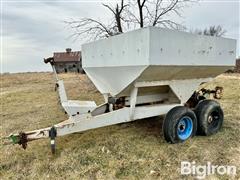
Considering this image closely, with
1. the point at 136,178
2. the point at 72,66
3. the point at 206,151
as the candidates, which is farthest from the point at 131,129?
the point at 72,66

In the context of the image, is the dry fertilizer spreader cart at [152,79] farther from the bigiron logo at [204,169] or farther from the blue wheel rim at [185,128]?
the bigiron logo at [204,169]

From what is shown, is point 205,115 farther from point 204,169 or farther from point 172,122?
point 204,169

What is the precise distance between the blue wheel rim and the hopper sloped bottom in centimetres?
120

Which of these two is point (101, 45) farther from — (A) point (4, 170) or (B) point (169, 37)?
(A) point (4, 170)

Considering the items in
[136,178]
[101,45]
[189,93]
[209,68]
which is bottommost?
[136,178]

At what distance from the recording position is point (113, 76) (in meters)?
4.13

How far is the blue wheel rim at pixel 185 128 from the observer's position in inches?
164

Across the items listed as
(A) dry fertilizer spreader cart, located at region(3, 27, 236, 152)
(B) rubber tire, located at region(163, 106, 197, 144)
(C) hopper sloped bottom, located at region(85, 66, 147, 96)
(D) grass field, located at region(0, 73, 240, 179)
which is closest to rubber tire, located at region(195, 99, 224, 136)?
(A) dry fertilizer spreader cart, located at region(3, 27, 236, 152)

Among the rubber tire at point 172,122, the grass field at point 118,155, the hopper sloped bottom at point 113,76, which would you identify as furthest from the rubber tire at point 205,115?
the hopper sloped bottom at point 113,76

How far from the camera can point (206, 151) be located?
150 inches

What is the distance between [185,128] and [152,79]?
1.15 m

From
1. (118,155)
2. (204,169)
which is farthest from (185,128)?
(118,155)

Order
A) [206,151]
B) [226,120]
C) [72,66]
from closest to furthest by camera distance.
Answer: [206,151] < [226,120] < [72,66]

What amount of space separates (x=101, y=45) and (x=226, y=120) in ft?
11.2
